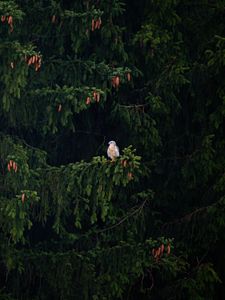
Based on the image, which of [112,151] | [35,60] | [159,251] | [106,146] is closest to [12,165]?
[35,60]

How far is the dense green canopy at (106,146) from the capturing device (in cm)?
916

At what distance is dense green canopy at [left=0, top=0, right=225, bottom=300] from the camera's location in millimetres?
9164

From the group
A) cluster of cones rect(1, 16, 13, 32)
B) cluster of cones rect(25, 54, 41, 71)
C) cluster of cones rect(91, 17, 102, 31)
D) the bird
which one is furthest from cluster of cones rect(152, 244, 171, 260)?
cluster of cones rect(1, 16, 13, 32)

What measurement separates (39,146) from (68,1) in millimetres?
2232

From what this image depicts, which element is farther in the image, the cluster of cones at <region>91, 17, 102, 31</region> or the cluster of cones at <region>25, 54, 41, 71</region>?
the cluster of cones at <region>91, 17, 102, 31</region>

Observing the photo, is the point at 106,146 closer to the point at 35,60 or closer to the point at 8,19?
the point at 35,60

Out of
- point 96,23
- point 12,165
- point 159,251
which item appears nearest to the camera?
point 12,165

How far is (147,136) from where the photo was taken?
10195mm

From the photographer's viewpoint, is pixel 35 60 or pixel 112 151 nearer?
pixel 35 60

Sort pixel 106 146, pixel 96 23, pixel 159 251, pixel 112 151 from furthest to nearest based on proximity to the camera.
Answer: pixel 106 146
pixel 112 151
pixel 159 251
pixel 96 23

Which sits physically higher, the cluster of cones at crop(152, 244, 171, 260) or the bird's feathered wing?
the bird's feathered wing

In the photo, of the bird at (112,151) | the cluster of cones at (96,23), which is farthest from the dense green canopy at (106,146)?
the bird at (112,151)

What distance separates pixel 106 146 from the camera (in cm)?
1061

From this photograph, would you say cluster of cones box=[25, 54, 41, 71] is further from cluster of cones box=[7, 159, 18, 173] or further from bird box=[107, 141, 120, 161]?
bird box=[107, 141, 120, 161]
